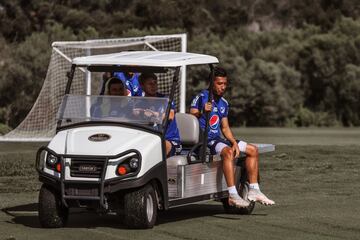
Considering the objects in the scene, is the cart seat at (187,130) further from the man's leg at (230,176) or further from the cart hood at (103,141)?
the cart hood at (103,141)

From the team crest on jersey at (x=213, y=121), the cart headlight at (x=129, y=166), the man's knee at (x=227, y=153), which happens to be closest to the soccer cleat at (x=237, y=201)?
the man's knee at (x=227, y=153)

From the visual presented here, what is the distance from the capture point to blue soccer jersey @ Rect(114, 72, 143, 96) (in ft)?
39.9

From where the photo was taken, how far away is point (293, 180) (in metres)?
16.5

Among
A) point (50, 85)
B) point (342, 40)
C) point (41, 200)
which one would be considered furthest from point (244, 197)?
point (342, 40)

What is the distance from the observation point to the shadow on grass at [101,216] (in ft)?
37.1

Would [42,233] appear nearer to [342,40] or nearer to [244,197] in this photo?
[244,197]

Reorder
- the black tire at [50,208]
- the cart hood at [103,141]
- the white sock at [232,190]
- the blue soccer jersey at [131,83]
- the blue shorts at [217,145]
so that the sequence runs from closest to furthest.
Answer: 1. the cart hood at [103,141]
2. the black tire at [50,208]
3. the white sock at [232,190]
4. the blue shorts at [217,145]
5. the blue soccer jersey at [131,83]

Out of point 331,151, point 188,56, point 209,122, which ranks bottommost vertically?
point 331,151

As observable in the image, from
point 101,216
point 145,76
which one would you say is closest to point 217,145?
point 145,76

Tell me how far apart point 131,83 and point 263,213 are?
8.27 ft

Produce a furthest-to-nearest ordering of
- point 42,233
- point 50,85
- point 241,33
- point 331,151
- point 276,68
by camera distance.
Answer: point 241,33 < point 276,68 < point 50,85 < point 331,151 < point 42,233

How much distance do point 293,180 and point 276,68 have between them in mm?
23833

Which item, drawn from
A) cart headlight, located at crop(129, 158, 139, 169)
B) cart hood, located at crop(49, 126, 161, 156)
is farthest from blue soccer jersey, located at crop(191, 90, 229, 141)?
cart headlight, located at crop(129, 158, 139, 169)

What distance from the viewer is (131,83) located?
44.3 ft
